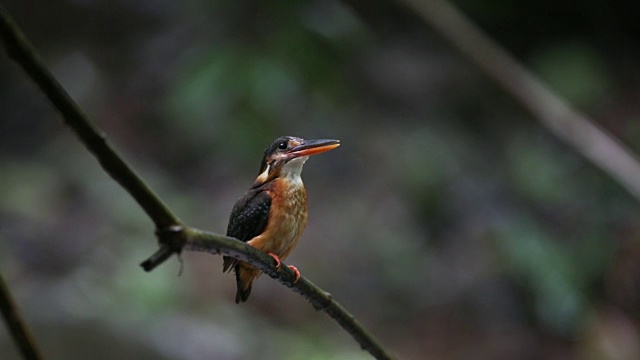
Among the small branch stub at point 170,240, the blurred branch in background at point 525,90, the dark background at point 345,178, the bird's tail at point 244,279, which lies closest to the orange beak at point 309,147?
the bird's tail at point 244,279

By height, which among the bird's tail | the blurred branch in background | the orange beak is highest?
the blurred branch in background

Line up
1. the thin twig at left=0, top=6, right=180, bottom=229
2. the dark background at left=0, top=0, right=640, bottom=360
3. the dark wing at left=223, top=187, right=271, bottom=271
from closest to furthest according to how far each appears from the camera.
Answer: the thin twig at left=0, top=6, right=180, bottom=229 → the dark wing at left=223, top=187, right=271, bottom=271 → the dark background at left=0, top=0, right=640, bottom=360

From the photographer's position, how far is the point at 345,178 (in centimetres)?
559

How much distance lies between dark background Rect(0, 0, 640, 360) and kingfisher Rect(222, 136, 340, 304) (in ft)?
8.45

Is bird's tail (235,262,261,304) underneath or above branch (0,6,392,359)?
above

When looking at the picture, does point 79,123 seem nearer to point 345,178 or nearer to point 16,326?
point 16,326

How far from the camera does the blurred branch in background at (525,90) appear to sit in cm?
312

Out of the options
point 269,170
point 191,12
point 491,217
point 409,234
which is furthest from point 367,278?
point 269,170

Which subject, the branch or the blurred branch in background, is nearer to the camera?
the branch

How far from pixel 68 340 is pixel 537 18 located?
401 cm

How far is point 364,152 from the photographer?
19.0 feet

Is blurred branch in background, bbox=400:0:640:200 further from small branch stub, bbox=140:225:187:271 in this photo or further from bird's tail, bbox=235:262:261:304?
small branch stub, bbox=140:225:187:271

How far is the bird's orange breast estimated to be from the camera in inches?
46.4

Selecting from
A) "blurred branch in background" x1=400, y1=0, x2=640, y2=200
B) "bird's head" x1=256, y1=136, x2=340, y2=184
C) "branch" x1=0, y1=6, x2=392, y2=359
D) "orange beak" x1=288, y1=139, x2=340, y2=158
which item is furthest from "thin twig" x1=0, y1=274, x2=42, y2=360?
"blurred branch in background" x1=400, y1=0, x2=640, y2=200
